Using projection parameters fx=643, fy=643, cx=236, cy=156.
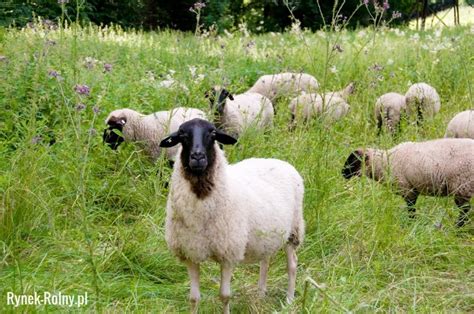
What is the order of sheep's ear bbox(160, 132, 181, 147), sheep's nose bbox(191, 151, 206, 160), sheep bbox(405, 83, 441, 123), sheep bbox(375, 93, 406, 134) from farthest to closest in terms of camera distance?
1. sheep bbox(375, 93, 406, 134)
2. sheep bbox(405, 83, 441, 123)
3. sheep's ear bbox(160, 132, 181, 147)
4. sheep's nose bbox(191, 151, 206, 160)

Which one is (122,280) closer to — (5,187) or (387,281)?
(5,187)

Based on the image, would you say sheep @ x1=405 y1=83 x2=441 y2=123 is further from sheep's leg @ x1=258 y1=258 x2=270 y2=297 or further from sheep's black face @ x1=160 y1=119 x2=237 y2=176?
sheep's black face @ x1=160 y1=119 x2=237 y2=176

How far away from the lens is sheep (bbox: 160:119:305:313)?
4.06 meters

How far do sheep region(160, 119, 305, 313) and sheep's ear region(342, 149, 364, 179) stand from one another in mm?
2212

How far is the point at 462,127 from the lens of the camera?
25.2ft

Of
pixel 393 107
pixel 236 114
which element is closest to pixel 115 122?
pixel 236 114

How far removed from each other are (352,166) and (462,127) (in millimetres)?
1857

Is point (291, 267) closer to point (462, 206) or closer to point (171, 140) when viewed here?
point (171, 140)

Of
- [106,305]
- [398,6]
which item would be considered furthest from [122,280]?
[398,6]

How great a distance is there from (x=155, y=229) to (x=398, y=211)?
223 cm

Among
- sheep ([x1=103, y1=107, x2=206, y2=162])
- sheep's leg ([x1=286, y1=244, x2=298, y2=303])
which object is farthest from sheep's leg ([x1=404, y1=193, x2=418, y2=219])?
sheep ([x1=103, y1=107, x2=206, y2=162])

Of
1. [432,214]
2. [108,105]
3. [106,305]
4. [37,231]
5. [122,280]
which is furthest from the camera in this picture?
[108,105]

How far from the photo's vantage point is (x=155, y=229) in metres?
5.21

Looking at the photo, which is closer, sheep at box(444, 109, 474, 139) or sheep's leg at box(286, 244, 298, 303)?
sheep's leg at box(286, 244, 298, 303)
